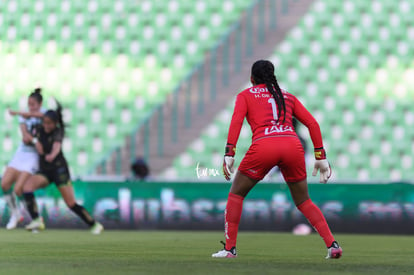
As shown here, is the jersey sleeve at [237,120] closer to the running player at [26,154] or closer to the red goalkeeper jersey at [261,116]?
the red goalkeeper jersey at [261,116]

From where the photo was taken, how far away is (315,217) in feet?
21.3

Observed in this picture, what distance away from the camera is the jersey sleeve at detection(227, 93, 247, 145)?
627cm

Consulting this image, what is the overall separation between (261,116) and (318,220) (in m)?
0.95

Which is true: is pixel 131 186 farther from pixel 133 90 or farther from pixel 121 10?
pixel 121 10

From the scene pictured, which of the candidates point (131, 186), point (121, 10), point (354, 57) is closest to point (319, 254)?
point (131, 186)

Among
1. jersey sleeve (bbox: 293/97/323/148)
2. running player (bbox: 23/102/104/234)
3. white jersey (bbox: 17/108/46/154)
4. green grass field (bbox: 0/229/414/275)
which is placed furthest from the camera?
white jersey (bbox: 17/108/46/154)

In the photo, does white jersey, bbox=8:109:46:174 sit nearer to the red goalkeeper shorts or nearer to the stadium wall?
the stadium wall

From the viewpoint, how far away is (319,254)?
741cm

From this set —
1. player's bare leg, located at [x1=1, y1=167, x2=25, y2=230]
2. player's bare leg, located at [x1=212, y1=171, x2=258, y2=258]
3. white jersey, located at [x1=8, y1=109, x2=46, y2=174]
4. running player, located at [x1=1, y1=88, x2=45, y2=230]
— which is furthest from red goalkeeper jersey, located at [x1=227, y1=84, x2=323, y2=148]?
player's bare leg, located at [x1=1, y1=167, x2=25, y2=230]

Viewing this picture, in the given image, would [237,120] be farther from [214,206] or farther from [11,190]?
[11,190]

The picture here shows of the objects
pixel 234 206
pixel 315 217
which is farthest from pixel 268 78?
pixel 315 217

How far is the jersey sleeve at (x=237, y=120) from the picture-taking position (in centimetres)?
627

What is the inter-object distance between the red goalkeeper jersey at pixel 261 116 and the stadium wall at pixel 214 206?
656 cm

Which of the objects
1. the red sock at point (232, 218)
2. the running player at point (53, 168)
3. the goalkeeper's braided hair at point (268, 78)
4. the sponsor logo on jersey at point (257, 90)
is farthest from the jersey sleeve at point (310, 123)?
the running player at point (53, 168)
